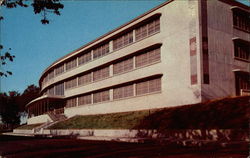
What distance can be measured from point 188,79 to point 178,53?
8.49 feet

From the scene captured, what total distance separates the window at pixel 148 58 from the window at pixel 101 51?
6.69 m

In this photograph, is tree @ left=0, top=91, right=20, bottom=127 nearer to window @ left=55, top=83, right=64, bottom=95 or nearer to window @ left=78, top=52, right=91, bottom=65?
window @ left=55, top=83, right=64, bottom=95

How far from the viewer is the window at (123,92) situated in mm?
29766

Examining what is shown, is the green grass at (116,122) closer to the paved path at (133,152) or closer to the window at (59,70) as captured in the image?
the paved path at (133,152)

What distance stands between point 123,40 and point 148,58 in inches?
205

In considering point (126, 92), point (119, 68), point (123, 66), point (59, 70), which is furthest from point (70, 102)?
point (126, 92)

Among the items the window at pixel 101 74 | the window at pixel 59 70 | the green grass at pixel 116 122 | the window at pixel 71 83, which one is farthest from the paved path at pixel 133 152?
the window at pixel 59 70

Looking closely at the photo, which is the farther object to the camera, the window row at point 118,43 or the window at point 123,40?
the window at point 123,40

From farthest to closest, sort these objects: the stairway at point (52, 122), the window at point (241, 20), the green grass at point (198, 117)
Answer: the stairway at point (52, 122)
the window at point (241, 20)
the green grass at point (198, 117)

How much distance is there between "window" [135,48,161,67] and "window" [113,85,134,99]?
2.91m

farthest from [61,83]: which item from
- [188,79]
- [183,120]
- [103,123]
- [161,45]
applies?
[183,120]

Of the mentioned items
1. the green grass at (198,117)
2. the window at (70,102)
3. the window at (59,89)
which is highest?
the window at (59,89)

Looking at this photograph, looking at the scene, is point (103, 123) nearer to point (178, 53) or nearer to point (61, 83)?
point (178, 53)

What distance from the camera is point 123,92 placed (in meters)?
30.9
